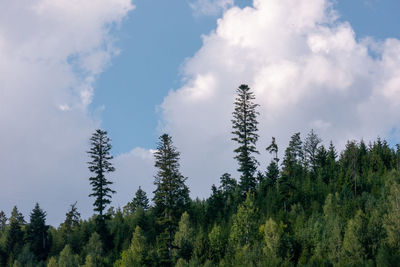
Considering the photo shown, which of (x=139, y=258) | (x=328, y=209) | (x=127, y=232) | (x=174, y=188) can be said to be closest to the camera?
(x=139, y=258)

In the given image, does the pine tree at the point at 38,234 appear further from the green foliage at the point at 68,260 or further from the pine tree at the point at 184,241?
the pine tree at the point at 184,241

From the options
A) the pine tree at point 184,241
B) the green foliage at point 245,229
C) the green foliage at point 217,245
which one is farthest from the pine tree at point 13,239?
the green foliage at point 245,229

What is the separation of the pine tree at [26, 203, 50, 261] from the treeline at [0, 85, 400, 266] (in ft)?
0.54

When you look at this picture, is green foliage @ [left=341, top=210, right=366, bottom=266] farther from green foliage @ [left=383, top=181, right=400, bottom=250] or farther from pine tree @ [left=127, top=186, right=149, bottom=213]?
pine tree @ [left=127, top=186, right=149, bottom=213]

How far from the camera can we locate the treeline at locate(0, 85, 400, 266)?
43375 mm

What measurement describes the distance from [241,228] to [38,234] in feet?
128

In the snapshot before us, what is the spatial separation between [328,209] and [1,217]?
10042 centimetres

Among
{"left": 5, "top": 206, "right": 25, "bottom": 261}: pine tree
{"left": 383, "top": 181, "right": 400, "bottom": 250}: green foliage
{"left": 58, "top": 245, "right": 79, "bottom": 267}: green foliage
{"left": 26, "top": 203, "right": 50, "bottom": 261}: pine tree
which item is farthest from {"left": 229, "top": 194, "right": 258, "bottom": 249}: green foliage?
{"left": 5, "top": 206, "right": 25, "bottom": 261}: pine tree

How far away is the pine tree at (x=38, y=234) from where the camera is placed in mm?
68988

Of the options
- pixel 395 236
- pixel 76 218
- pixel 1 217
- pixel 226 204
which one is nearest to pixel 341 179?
pixel 226 204

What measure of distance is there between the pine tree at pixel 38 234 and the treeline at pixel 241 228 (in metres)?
0.17

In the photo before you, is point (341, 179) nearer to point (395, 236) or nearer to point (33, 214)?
point (395, 236)

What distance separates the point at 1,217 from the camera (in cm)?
12238

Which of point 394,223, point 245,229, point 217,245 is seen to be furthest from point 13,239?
point 394,223
